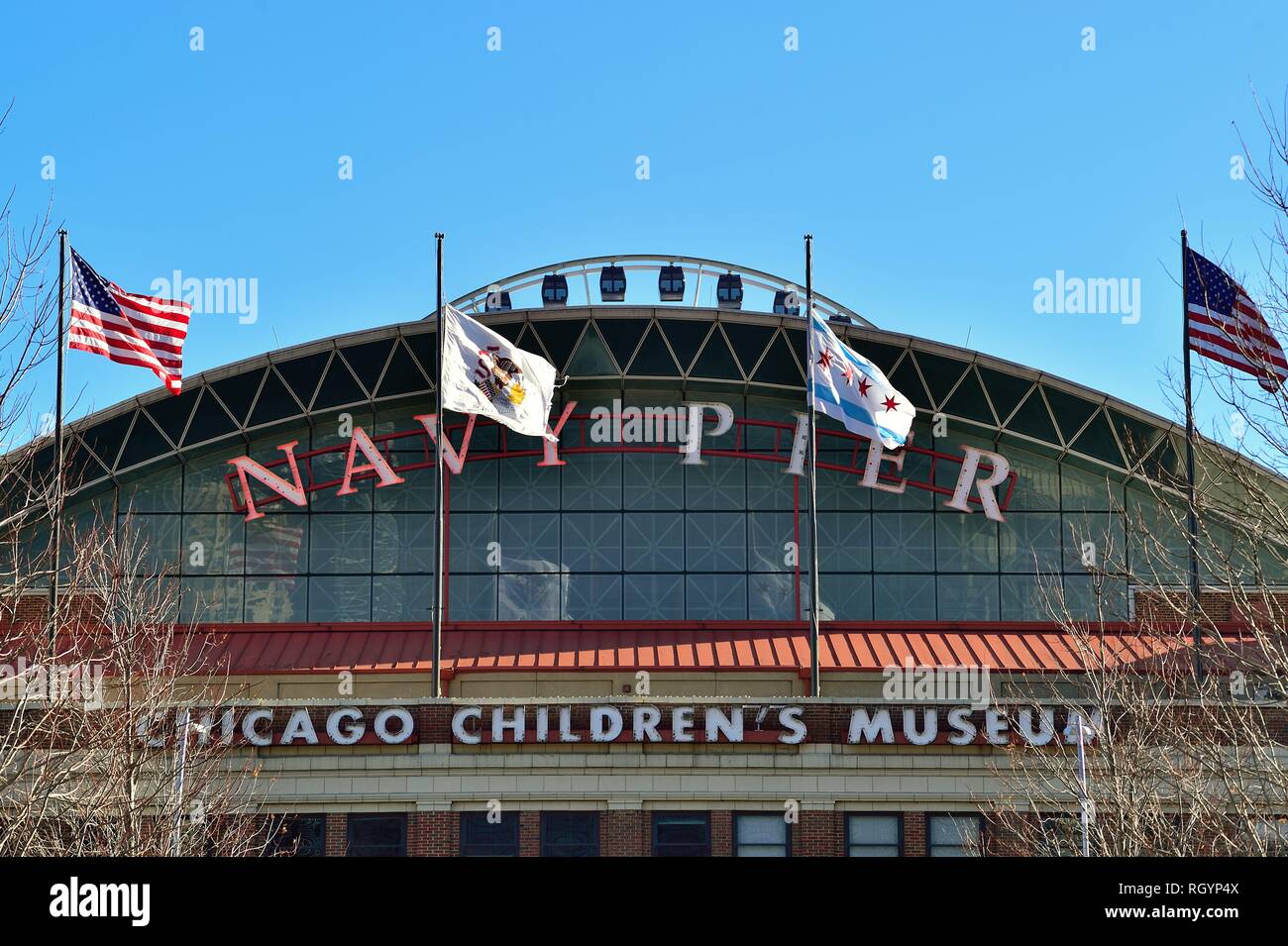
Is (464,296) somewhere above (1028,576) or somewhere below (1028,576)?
above

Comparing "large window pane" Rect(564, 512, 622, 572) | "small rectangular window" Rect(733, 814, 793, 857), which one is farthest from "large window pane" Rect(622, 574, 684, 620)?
"small rectangular window" Rect(733, 814, 793, 857)

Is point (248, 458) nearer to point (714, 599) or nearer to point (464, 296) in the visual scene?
point (464, 296)

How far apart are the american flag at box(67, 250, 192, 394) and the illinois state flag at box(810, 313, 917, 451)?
13.9m

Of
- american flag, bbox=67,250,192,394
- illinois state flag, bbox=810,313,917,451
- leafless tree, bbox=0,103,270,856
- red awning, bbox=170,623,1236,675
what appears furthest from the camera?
red awning, bbox=170,623,1236,675

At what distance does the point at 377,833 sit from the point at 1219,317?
2067 cm

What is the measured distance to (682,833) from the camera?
109ft

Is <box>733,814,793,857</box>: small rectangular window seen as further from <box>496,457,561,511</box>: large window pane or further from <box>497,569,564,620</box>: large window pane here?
<box>496,457,561,511</box>: large window pane

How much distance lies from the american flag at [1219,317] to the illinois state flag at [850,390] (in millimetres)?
6536

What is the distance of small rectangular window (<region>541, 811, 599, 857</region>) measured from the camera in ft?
108

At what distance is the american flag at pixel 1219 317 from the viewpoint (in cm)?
2280

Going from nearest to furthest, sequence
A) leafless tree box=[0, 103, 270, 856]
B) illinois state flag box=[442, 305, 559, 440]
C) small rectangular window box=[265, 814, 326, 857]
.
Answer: leafless tree box=[0, 103, 270, 856] < illinois state flag box=[442, 305, 559, 440] < small rectangular window box=[265, 814, 326, 857]
